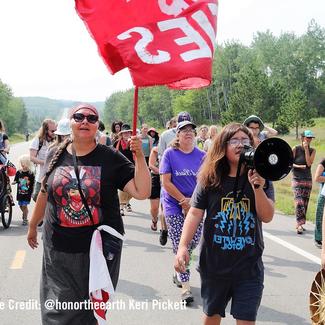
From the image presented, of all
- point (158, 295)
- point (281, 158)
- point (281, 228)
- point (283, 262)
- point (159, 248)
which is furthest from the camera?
point (281, 228)

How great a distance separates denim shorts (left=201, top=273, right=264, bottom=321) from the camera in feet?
10.8

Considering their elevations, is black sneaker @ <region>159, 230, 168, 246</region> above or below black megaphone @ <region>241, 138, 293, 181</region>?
below

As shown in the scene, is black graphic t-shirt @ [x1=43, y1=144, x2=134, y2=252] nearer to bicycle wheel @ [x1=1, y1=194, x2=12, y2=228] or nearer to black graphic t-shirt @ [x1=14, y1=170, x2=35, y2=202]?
bicycle wheel @ [x1=1, y1=194, x2=12, y2=228]

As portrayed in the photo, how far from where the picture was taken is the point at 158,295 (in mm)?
5266

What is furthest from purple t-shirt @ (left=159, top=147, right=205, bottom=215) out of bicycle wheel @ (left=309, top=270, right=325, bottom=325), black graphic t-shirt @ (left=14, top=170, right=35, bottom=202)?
black graphic t-shirt @ (left=14, top=170, right=35, bottom=202)

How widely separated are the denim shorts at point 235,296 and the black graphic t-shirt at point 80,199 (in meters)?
0.76

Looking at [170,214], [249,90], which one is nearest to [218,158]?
[170,214]

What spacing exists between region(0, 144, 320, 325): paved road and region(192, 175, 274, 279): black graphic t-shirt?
139 cm

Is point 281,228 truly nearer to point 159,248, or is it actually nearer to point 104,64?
point 159,248

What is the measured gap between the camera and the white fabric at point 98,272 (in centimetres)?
329

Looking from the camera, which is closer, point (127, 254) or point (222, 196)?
→ point (222, 196)

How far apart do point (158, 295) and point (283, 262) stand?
2.15 m

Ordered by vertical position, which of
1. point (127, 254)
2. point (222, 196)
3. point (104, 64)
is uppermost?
point (104, 64)

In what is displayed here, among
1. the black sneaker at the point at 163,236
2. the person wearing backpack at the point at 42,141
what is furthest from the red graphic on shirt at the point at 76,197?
the person wearing backpack at the point at 42,141
